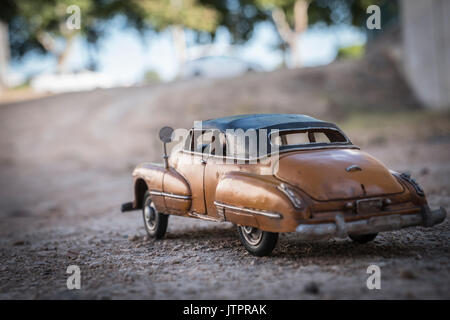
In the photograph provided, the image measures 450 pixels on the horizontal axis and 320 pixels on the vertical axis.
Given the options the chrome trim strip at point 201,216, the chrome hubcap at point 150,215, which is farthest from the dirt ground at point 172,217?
the chrome trim strip at point 201,216

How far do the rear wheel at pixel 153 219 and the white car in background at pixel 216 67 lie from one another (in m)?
27.0

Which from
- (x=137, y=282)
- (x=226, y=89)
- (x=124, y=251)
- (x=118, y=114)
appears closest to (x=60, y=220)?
(x=124, y=251)

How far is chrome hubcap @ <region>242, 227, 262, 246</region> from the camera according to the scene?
251 inches

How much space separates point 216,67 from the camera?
3541 centimetres

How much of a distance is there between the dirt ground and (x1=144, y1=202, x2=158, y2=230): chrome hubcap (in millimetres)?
228

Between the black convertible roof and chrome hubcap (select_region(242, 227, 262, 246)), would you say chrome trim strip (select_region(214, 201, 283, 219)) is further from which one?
the black convertible roof

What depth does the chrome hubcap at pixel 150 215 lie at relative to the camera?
841 cm

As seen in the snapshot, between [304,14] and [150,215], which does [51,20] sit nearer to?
[304,14]

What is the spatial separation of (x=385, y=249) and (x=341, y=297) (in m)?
1.91

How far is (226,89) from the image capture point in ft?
83.6

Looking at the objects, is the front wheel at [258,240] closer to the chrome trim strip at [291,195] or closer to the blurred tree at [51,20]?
the chrome trim strip at [291,195]

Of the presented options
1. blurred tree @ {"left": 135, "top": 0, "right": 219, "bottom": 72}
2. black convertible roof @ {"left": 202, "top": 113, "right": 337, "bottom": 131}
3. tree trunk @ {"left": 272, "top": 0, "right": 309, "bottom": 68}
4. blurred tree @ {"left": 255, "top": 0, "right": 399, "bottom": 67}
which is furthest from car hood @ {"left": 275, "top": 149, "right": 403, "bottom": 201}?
blurred tree @ {"left": 135, "top": 0, "right": 219, "bottom": 72}

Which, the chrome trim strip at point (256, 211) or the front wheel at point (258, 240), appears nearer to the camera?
the chrome trim strip at point (256, 211)
